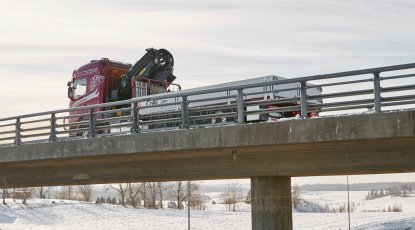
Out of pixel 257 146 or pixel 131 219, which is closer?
pixel 257 146

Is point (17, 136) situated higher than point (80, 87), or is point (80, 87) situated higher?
point (80, 87)

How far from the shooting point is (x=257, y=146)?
14328mm

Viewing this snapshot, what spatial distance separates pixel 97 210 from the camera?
66938 mm

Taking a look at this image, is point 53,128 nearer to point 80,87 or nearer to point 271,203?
point 271,203

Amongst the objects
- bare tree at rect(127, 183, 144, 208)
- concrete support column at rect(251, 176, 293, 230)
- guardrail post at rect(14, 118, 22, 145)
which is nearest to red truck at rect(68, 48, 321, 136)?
guardrail post at rect(14, 118, 22, 145)

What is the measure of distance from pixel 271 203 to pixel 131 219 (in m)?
48.8

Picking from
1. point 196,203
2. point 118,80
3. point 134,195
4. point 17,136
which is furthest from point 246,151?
point 196,203

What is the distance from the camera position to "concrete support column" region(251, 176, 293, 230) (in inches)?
624

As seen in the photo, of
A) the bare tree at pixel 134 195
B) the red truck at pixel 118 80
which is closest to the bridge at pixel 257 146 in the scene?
the red truck at pixel 118 80

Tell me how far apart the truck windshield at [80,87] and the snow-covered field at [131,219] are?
30.2 meters

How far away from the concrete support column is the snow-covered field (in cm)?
3796

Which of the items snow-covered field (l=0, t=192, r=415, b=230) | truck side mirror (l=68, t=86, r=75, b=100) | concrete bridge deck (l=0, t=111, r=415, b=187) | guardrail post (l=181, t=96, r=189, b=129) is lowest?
snow-covered field (l=0, t=192, r=415, b=230)

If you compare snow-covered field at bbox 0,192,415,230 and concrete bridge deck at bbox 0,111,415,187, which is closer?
concrete bridge deck at bbox 0,111,415,187

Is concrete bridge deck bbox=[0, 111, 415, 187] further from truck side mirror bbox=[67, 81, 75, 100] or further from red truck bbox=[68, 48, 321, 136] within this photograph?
truck side mirror bbox=[67, 81, 75, 100]
